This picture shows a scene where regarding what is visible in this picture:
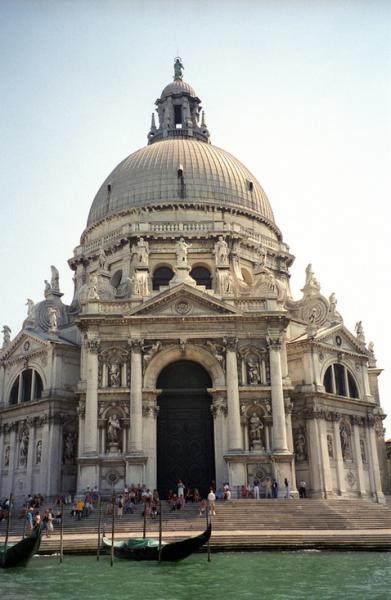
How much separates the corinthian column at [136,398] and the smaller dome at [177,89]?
2770cm

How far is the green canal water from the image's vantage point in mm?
16156

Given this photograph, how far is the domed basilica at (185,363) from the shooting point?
3422 centimetres

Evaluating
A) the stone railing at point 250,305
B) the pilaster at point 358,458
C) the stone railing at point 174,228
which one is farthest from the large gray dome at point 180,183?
the pilaster at point 358,458

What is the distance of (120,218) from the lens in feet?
152

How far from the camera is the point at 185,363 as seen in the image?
3662cm

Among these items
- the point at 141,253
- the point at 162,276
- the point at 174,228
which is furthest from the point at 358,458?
the point at 174,228

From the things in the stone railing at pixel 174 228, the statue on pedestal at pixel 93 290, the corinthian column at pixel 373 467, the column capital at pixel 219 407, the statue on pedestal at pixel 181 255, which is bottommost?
the corinthian column at pixel 373 467

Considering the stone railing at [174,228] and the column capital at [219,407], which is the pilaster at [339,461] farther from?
the stone railing at [174,228]

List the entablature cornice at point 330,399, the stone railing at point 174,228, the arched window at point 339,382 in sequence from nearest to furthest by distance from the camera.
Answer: the entablature cornice at point 330,399 < the arched window at point 339,382 < the stone railing at point 174,228

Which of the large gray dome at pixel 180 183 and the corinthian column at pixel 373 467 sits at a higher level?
the large gray dome at pixel 180 183

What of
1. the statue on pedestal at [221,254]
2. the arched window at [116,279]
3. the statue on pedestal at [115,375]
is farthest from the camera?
the arched window at [116,279]

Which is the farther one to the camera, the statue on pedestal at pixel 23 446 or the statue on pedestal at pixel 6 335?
the statue on pedestal at pixel 6 335

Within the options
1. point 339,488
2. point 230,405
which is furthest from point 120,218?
point 339,488

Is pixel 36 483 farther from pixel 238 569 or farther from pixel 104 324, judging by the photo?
pixel 238 569
